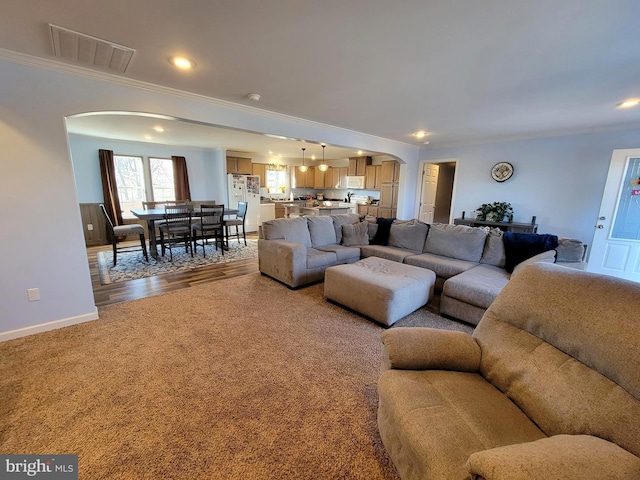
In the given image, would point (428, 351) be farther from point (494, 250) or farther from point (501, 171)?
point (501, 171)

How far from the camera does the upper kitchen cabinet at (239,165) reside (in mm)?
7094

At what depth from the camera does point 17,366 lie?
190cm

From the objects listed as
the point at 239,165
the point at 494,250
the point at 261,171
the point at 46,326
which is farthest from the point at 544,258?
the point at 261,171

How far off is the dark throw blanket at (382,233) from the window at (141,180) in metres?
5.56

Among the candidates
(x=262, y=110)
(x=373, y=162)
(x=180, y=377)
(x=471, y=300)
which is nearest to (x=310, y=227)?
(x=262, y=110)

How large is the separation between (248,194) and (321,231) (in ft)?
12.9

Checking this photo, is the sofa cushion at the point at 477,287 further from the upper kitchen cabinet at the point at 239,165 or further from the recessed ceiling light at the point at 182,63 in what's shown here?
the upper kitchen cabinet at the point at 239,165

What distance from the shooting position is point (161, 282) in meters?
3.60

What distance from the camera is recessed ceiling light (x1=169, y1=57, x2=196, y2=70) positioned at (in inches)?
81.0

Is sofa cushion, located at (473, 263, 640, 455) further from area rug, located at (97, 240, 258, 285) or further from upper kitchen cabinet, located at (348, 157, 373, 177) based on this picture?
upper kitchen cabinet, located at (348, 157, 373, 177)

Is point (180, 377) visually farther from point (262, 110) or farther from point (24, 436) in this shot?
point (262, 110)

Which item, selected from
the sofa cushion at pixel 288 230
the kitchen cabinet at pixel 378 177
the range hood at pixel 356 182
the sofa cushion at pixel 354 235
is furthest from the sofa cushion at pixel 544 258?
the range hood at pixel 356 182

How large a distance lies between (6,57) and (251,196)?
5.42m

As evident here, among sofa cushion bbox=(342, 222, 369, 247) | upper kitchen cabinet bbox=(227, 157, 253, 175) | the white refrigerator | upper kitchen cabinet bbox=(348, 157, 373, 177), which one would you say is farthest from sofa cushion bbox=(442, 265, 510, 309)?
upper kitchen cabinet bbox=(227, 157, 253, 175)
